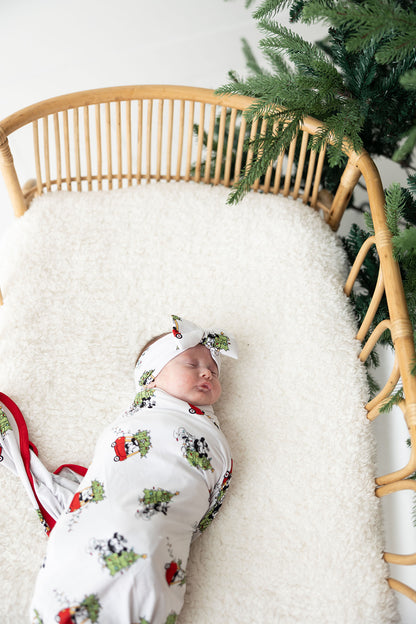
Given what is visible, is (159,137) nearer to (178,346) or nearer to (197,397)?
(178,346)

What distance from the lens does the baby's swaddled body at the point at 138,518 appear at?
86cm

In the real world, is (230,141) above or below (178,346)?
Answer: above

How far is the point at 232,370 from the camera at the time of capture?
125cm

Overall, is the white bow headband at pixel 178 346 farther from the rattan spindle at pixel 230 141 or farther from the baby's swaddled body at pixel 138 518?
the rattan spindle at pixel 230 141

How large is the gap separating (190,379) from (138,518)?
313 mm

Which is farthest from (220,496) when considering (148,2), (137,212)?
(148,2)

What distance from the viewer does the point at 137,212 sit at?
1433 mm

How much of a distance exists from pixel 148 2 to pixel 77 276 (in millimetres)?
1682

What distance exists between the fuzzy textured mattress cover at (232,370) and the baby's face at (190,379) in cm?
9

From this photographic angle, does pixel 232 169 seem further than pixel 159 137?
Yes

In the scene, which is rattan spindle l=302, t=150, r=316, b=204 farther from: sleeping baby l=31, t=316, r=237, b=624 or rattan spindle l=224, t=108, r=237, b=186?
sleeping baby l=31, t=316, r=237, b=624

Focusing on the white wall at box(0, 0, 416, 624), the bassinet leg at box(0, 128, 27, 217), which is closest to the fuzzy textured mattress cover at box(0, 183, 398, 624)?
the bassinet leg at box(0, 128, 27, 217)

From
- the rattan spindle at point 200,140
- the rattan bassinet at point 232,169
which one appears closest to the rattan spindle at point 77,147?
the rattan bassinet at point 232,169

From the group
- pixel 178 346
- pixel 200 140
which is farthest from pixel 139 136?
pixel 178 346
